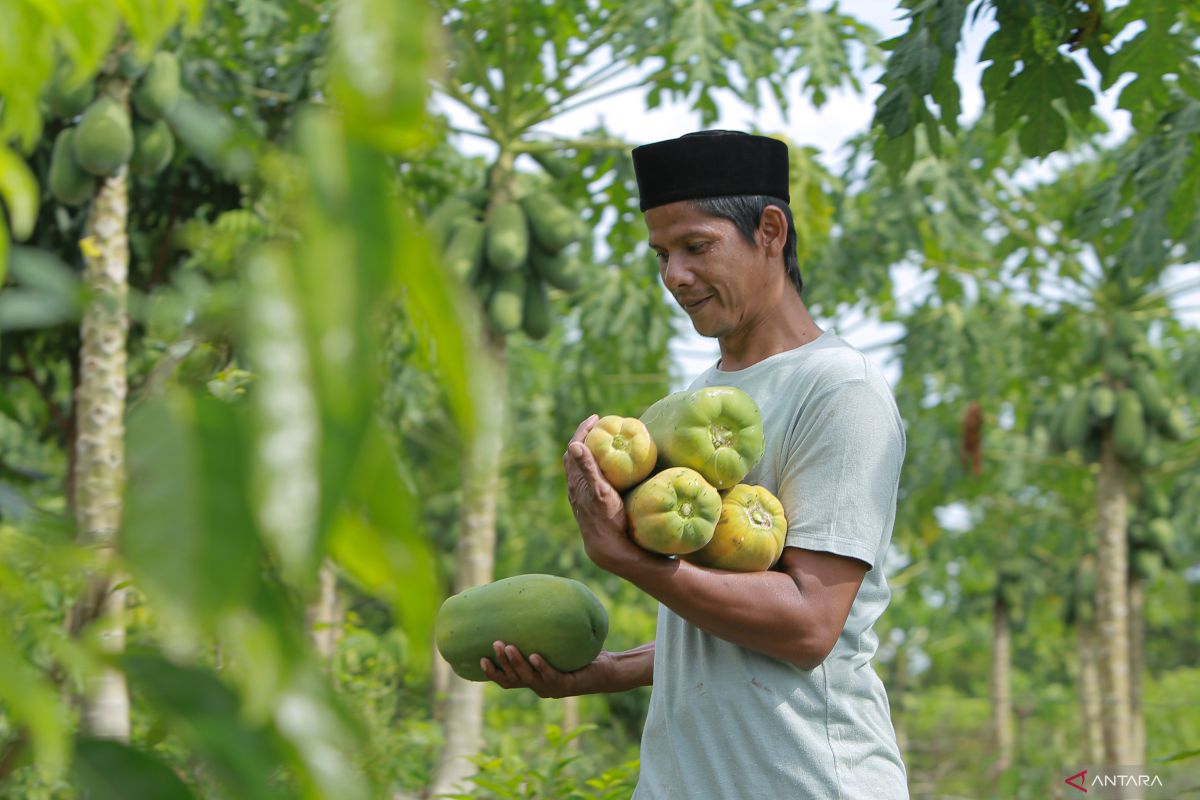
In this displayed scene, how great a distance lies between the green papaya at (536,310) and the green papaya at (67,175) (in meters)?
1.98

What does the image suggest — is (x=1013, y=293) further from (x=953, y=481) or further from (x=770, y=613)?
(x=770, y=613)

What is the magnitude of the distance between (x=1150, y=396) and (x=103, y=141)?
6242 millimetres

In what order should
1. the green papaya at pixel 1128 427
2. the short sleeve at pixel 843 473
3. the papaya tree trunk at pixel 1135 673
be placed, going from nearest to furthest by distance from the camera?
1. the short sleeve at pixel 843 473
2. the green papaya at pixel 1128 427
3. the papaya tree trunk at pixel 1135 673

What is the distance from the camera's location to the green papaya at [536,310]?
6359 millimetres

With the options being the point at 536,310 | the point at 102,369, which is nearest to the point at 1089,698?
the point at 536,310

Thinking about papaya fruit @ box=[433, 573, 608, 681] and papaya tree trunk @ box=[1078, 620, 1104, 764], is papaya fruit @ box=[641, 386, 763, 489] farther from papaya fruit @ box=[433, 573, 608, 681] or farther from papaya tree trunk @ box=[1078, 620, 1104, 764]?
papaya tree trunk @ box=[1078, 620, 1104, 764]

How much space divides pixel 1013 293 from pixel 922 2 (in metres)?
6.06

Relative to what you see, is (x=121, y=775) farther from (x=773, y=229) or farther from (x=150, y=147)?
(x=150, y=147)

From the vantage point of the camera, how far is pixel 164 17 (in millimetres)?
668

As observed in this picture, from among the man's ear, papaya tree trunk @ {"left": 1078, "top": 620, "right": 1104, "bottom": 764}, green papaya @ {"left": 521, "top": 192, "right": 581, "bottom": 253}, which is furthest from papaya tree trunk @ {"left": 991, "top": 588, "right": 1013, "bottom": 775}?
the man's ear

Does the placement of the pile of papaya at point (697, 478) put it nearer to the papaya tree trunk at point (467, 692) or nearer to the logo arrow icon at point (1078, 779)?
the logo arrow icon at point (1078, 779)

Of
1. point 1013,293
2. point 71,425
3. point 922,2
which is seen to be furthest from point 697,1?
point 1013,293

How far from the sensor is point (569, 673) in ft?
6.75

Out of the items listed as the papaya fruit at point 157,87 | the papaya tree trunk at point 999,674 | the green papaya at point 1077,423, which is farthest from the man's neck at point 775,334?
the papaya tree trunk at point 999,674
